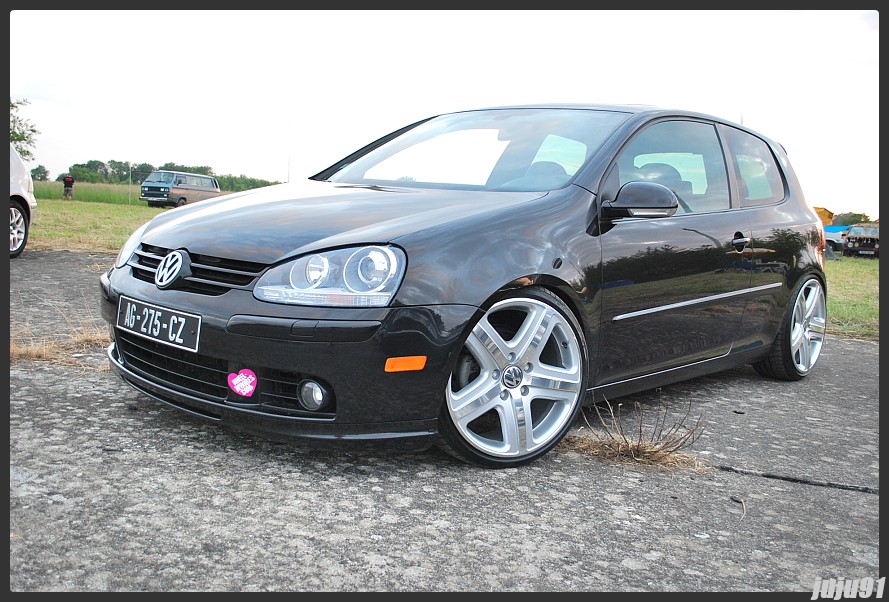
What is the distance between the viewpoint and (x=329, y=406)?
3104 mm

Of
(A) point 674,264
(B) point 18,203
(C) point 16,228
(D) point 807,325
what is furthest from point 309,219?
(B) point 18,203

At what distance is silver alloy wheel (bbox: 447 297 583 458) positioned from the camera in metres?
3.29

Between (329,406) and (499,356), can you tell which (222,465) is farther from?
(499,356)

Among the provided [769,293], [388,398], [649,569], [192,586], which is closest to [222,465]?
[388,398]

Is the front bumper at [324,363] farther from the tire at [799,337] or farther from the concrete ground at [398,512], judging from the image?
the tire at [799,337]

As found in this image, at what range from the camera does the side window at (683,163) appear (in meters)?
4.15

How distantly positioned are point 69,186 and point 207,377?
33876 mm

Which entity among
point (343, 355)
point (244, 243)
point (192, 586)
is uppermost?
point (244, 243)

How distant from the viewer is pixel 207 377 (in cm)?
324

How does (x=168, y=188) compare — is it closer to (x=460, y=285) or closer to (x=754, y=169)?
(x=754, y=169)

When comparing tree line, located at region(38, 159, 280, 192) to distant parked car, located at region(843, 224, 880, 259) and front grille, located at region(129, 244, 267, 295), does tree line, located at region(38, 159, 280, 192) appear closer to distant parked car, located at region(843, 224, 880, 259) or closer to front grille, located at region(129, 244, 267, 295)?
distant parked car, located at region(843, 224, 880, 259)

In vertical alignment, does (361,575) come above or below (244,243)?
below

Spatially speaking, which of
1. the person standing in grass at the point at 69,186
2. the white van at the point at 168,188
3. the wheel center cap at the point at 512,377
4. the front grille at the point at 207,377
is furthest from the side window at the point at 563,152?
the white van at the point at 168,188

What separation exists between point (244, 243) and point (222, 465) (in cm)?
79
